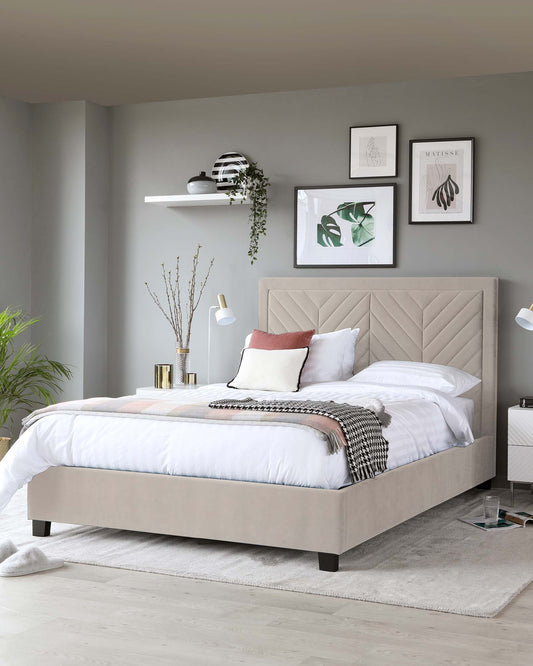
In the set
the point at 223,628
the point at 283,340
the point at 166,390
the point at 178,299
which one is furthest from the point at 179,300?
the point at 223,628

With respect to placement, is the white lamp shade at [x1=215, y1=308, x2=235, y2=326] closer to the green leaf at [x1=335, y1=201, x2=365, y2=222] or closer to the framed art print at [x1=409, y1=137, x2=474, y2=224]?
the green leaf at [x1=335, y1=201, x2=365, y2=222]

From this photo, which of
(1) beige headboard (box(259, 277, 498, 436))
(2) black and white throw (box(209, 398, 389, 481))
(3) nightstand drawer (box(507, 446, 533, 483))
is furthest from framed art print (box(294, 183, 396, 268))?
(2) black and white throw (box(209, 398, 389, 481))

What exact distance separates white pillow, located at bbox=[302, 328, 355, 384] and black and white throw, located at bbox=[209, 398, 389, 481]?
1346mm

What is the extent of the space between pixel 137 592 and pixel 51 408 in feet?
4.05

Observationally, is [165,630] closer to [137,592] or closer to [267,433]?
[137,592]

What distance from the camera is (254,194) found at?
611cm

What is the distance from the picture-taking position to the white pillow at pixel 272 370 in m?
5.29

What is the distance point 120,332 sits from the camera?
6.71 metres

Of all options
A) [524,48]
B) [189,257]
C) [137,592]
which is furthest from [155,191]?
[137,592]

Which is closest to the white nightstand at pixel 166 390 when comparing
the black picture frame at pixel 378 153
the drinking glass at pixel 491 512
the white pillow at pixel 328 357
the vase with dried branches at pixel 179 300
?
the vase with dried branches at pixel 179 300

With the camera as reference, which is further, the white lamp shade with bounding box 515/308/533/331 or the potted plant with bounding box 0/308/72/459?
the potted plant with bounding box 0/308/72/459

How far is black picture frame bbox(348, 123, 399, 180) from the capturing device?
19.2ft

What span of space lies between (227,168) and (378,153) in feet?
3.40

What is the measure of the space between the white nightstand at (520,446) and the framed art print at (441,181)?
4.26ft
